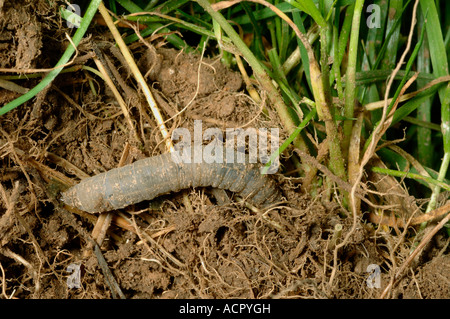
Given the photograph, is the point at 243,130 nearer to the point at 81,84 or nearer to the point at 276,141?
the point at 276,141

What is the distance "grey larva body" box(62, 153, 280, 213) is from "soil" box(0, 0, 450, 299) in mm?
72

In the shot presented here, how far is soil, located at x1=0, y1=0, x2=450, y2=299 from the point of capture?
126cm

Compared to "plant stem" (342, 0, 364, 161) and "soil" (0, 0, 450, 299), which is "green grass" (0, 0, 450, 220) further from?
"soil" (0, 0, 450, 299)

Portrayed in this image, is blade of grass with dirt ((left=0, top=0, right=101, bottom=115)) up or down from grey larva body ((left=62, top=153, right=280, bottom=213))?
up

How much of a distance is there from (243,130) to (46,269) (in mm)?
805

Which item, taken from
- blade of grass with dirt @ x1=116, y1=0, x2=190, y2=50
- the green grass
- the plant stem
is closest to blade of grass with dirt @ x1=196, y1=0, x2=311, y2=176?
the green grass

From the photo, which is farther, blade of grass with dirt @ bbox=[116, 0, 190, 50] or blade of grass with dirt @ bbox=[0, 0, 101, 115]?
blade of grass with dirt @ bbox=[116, 0, 190, 50]

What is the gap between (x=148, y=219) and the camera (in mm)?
1374

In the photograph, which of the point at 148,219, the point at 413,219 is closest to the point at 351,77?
the point at 413,219

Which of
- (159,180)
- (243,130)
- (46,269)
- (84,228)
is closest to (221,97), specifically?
(243,130)

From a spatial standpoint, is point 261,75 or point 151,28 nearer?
point 261,75

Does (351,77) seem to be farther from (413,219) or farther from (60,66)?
(60,66)

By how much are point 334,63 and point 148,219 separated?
83 cm

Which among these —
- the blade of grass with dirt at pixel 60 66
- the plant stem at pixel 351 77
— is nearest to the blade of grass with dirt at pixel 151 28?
the blade of grass with dirt at pixel 60 66
